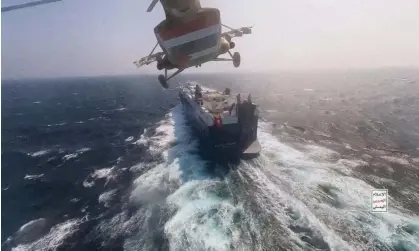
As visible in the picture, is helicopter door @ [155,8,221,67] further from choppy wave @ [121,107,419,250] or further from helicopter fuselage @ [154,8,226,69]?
choppy wave @ [121,107,419,250]

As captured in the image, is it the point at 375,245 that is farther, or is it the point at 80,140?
the point at 80,140

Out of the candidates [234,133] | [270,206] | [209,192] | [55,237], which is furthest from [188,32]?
[234,133]

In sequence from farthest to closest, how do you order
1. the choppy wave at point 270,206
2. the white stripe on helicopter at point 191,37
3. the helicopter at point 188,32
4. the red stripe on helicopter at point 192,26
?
the choppy wave at point 270,206, the white stripe on helicopter at point 191,37, the red stripe on helicopter at point 192,26, the helicopter at point 188,32

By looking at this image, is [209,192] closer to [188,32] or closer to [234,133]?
[234,133]

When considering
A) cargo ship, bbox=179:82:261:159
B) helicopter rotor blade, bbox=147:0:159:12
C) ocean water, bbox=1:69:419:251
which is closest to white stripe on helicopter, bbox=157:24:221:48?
helicopter rotor blade, bbox=147:0:159:12

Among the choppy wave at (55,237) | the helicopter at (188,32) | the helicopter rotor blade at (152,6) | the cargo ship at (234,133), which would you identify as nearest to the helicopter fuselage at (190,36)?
the helicopter at (188,32)

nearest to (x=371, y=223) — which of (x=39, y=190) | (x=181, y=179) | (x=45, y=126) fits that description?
(x=181, y=179)

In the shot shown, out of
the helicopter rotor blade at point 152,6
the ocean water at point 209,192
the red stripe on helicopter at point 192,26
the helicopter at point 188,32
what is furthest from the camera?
the ocean water at point 209,192

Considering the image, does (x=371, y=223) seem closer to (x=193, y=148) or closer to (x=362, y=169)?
(x=362, y=169)

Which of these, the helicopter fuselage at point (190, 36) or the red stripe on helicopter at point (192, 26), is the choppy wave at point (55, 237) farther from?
the red stripe on helicopter at point (192, 26)
